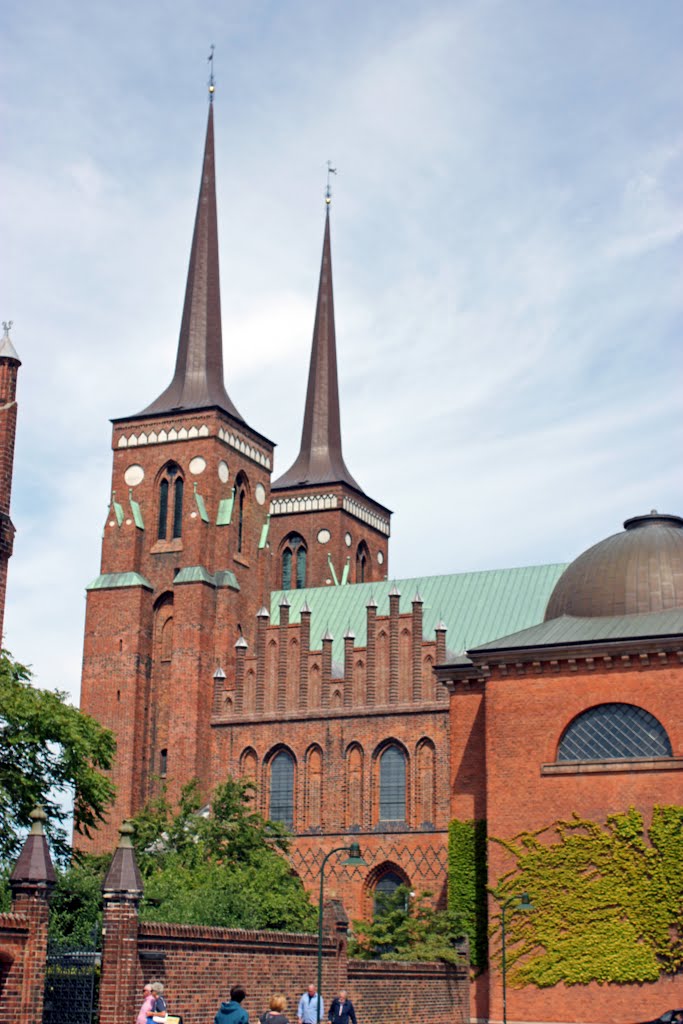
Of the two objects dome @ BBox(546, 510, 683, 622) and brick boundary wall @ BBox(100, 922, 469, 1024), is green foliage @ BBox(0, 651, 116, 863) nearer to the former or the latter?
brick boundary wall @ BBox(100, 922, 469, 1024)

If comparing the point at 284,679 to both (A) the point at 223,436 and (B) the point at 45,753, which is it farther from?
(B) the point at 45,753

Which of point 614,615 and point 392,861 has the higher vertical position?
point 614,615

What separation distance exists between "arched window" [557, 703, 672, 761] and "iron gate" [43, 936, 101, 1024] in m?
20.2

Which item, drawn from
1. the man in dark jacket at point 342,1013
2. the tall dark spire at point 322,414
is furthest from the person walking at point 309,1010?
the tall dark spire at point 322,414

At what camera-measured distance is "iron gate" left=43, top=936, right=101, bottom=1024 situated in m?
21.1

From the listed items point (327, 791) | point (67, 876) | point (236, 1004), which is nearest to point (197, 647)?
point (327, 791)

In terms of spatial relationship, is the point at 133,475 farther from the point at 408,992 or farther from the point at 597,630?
the point at 408,992

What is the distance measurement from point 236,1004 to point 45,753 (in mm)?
17296

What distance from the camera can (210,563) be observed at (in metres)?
56.9

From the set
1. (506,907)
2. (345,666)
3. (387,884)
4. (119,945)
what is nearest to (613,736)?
(506,907)

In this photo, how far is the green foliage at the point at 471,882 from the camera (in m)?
40.6

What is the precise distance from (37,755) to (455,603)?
25.8 m

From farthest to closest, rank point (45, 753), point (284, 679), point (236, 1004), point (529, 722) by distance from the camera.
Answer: point (284, 679), point (529, 722), point (45, 753), point (236, 1004)

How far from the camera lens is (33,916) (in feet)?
65.5
